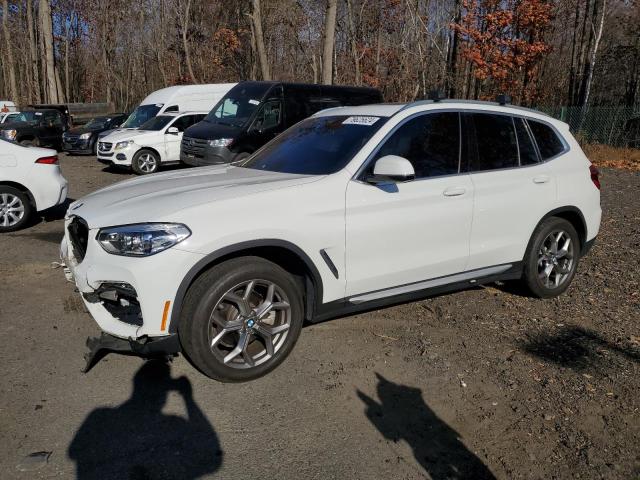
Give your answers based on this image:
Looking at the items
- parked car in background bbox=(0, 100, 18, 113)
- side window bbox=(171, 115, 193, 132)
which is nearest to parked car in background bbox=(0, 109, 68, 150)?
parked car in background bbox=(0, 100, 18, 113)

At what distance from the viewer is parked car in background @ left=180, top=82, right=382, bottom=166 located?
11.4 m

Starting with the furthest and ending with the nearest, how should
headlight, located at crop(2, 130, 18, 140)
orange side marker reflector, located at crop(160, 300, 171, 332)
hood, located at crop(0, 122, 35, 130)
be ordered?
hood, located at crop(0, 122, 35, 130) → headlight, located at crop(2, 130, 18, 140) → orange side marker reflector, located at crop(160, 300, 171, 332)

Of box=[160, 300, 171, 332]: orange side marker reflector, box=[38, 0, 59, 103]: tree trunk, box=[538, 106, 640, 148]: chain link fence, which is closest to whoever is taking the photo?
box=[160, 300, 171, 332]: orange side marker reflector

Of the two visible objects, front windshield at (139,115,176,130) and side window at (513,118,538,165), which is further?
front windshield at (139,115,176,130)

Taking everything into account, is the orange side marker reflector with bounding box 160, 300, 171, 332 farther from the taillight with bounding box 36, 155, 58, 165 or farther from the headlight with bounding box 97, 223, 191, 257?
the taillight with bounding box 36, 155, 58, 165

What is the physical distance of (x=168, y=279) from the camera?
329 cm

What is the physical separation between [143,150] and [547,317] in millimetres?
12241

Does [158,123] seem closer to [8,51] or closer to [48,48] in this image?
[48,48]

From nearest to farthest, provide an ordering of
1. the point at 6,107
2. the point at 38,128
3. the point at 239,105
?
the point at 239,105 → the point at 38,128 → the point at 6,107

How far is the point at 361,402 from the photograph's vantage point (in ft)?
11.4

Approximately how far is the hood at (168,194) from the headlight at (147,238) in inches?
1.8

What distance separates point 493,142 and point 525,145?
1.36 feet

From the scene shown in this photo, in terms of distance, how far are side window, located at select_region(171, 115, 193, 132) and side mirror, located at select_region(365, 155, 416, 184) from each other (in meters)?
12.4

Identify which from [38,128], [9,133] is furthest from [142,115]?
[38,128]
